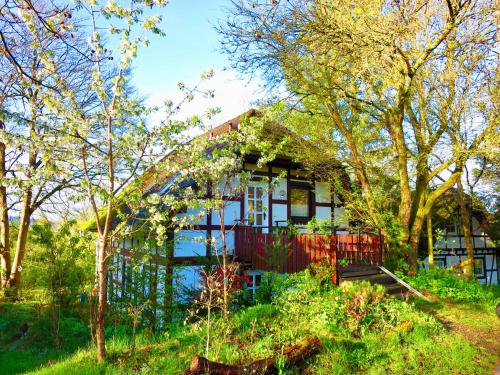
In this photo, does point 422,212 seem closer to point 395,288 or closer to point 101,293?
point 395,288

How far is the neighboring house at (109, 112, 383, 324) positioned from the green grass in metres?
1.38

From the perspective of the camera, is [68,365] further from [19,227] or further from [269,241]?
[19,227]

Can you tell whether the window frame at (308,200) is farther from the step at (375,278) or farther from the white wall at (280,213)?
the step at (375,278)

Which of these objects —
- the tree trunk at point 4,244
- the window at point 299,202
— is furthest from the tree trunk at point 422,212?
the tree trunk at point 4,244

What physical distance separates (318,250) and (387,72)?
168 inches

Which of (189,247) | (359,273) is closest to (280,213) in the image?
(189,247)

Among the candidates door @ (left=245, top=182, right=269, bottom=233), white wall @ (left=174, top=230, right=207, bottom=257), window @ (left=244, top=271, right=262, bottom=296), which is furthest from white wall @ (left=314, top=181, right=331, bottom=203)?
white wall @ (left=174, top=230, right=207, bottom=257)

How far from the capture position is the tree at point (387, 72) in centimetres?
611

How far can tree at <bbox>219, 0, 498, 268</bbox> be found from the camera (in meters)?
6.11

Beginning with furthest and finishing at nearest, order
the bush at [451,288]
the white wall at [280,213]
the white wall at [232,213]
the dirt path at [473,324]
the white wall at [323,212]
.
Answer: the white wall at [323,212] → the white wall at [280,213] → the white wall at [232,213] → the bush at [451,288] → the dirt path at [473,324]

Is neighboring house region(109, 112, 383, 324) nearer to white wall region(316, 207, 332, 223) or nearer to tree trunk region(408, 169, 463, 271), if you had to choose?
white wall region(316, 207, 332, 223)

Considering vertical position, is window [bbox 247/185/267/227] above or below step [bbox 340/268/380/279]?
above

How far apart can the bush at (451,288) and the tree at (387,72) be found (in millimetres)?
980

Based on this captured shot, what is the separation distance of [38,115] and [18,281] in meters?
10.5
